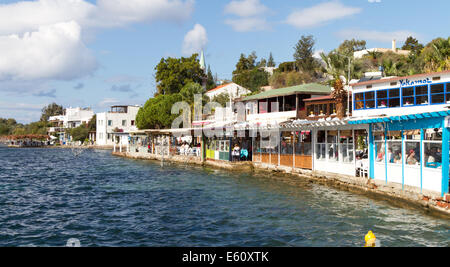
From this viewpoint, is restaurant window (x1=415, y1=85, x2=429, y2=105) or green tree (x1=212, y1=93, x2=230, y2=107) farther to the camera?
green tree (x1=212, y1=93, x2=230, y2=107)

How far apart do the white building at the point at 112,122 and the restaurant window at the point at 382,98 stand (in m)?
77.8

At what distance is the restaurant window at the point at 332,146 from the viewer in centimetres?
2470

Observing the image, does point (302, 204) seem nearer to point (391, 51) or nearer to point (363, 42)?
point (391, 51)

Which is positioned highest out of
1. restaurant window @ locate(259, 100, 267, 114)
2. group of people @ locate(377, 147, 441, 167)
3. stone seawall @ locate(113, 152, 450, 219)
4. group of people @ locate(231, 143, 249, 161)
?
restaurant window @ locate(259, 100, 267, 114)

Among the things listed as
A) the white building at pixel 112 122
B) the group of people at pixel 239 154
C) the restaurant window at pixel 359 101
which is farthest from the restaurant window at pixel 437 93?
the white building at pixel 112 122

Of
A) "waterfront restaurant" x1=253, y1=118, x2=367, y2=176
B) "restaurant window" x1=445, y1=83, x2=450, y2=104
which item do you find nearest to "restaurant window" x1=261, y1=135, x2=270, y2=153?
"waterfront restaurant" x1=253, y1=118, x2=367, y2=176

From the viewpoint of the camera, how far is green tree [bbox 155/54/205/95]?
78438 millimetres

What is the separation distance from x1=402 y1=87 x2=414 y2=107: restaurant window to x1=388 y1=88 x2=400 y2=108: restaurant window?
36cm

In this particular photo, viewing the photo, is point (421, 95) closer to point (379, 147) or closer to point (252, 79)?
point (379, 147)

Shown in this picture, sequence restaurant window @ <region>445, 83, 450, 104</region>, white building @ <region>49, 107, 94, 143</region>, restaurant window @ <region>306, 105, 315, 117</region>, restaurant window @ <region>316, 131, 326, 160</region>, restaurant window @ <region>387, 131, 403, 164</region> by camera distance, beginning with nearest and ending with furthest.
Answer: restaurant window @ <region>387, 131, 403, 164</region> < restaurant window @ <region>445, 83, 450, 104</region> < restaurant window @ <region>316, 131, 326, 160</region> < restaurant window @ <region>306, 105, 315, 117</region> < white building @ <region>49, 107, 94, 143</region>

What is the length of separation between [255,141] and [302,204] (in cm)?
1681

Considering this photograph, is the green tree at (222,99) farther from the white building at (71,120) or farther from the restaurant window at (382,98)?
the white building at (71,120)

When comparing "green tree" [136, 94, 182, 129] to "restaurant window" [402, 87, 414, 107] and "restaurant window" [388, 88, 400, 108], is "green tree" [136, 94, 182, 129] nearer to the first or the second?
"restaurant window" [388, 88, 400, 108]

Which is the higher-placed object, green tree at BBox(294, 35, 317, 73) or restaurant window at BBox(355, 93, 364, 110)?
green tree at BBox(294, 35, 317, 73)
